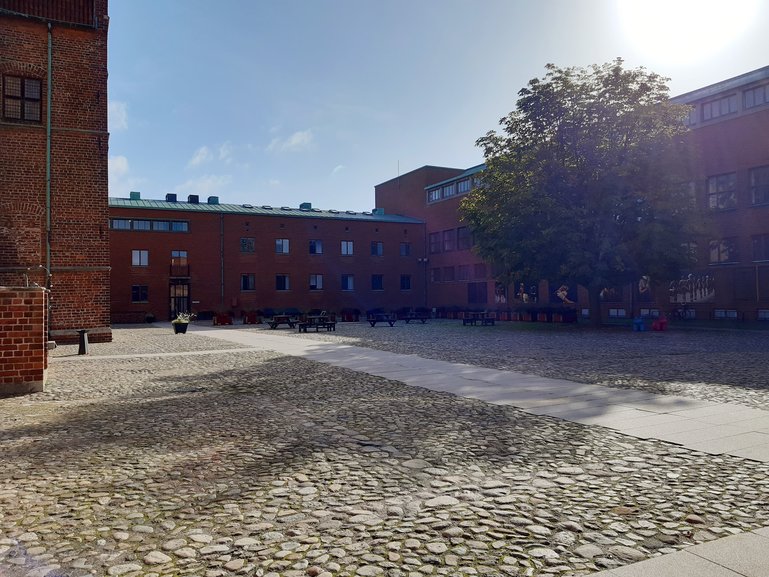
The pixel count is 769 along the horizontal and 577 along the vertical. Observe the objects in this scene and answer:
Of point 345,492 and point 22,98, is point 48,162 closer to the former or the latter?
point 22,98

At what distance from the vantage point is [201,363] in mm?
13992

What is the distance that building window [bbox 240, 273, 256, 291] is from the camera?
46344mm

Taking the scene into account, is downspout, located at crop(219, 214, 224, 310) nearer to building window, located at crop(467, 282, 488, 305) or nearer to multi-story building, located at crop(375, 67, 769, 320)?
building window, located at crop(467, 282, 488, 305)

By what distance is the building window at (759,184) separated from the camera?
28.2 metres

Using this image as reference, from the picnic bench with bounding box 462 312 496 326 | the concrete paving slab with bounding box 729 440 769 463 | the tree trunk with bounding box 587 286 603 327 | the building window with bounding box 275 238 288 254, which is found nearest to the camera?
the concrete paving slab with bounding box 729 440 769 463

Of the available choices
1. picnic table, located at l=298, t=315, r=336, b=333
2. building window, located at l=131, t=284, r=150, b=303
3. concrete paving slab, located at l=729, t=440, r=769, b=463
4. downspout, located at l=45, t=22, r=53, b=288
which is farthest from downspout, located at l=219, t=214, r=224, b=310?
concrete paving slab, located at l=729, t=440, r=769, b=463

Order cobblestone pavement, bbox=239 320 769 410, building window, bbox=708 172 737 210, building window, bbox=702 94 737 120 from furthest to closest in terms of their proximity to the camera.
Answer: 1. building window, bbox=702 94 737 120
2. building window, bbox=708 172 737 210
3. cobblestone pavement, bbox=239 320 769 410

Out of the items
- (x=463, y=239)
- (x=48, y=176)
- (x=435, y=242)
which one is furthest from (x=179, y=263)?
(x=48, y=176)

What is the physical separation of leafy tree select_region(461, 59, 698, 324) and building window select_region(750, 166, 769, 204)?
4902 mm

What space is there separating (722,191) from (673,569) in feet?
108

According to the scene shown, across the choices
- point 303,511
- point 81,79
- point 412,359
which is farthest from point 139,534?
point 81,79

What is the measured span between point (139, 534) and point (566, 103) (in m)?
27.1

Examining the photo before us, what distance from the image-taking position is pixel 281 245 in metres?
48.4

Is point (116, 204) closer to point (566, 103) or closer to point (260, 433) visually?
point (566, 103)
